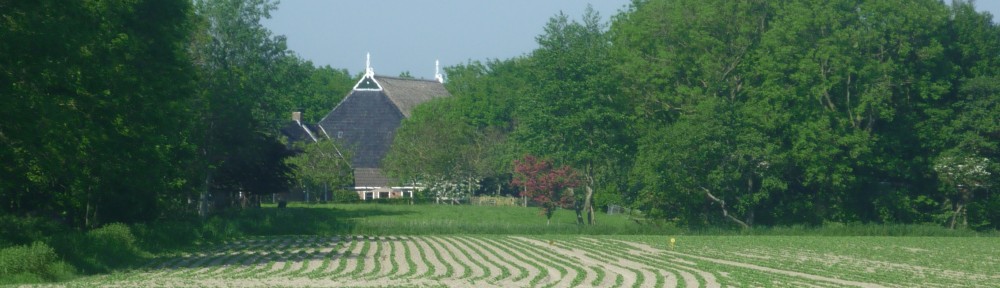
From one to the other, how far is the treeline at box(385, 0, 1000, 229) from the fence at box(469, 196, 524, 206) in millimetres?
23878

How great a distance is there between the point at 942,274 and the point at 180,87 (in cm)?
3067

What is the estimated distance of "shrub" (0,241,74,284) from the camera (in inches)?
1284

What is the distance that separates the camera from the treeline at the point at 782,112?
240ft

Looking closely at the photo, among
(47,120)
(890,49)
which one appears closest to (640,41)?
(890,49)

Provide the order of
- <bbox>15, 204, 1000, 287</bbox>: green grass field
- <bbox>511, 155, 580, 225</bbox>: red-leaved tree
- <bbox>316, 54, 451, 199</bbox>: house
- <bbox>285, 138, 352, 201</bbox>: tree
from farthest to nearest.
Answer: <bbox>316, 54, 451, 199</bbox>: house, <bbox>285, 138, 352, 201</bbox>: tree, <bbox>511, 155, 580, 225</bbox>: red-leaved tree, <bbox>15, 204, 1000, 287</bbox>: green grass field

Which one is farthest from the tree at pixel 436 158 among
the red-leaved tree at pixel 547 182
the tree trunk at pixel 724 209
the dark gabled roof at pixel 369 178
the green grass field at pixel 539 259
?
the tree trunk at pixel 724 209

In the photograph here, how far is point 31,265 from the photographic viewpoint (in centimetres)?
3316

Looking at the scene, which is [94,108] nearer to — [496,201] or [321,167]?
[321,167]

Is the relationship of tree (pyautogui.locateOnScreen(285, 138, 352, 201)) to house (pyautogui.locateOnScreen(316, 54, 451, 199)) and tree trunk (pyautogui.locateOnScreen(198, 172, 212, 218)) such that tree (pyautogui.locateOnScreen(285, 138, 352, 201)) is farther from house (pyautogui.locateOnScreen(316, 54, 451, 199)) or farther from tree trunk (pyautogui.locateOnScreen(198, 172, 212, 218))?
tree trunk (pyautogui.locateOnScreen(198, 172, 212, 218))

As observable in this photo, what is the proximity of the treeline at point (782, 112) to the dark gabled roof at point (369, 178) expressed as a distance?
135 feet

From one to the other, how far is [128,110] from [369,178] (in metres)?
75.8

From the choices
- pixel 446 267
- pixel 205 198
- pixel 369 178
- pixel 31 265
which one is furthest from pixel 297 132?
pixel 31 265

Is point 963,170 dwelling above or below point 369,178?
below

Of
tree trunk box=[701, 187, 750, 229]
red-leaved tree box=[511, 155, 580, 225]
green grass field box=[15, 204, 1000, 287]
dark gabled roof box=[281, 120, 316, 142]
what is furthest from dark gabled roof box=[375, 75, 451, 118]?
green grass field box=[15, 204, 1000, 287]
